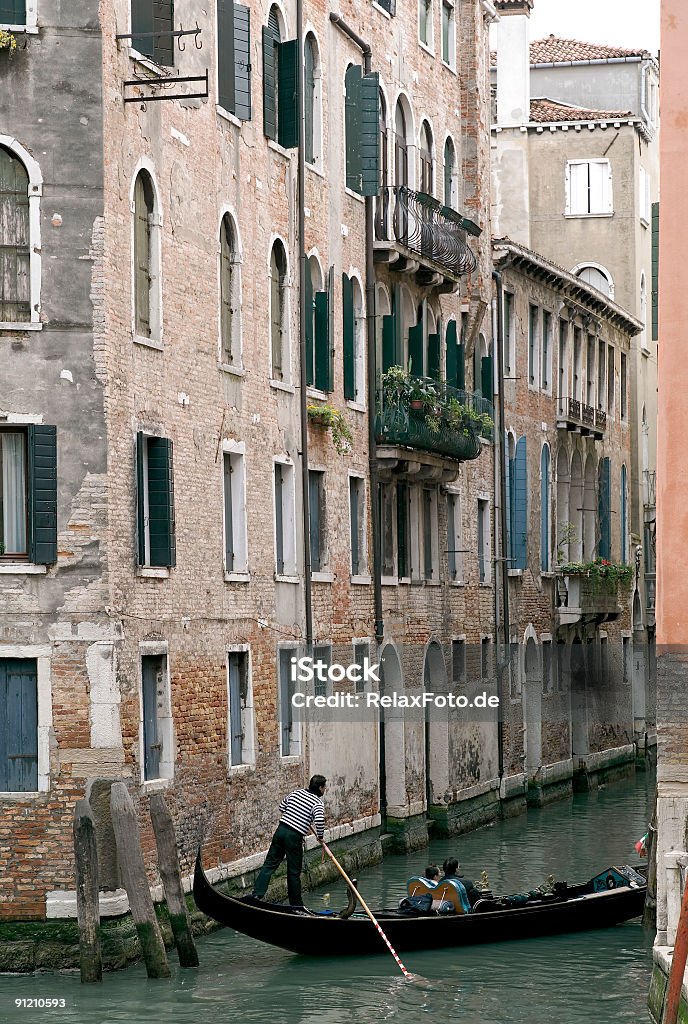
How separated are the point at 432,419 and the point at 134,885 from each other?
1099 cm

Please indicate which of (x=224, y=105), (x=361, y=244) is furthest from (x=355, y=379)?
A: (x=224, y=105)

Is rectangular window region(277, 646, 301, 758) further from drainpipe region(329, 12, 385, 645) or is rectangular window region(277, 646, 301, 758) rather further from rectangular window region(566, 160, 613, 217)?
rectangular window region(566, 160, 613, 217)

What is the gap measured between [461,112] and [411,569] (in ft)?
25.0

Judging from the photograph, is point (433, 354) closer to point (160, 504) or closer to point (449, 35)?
point (449, 35)

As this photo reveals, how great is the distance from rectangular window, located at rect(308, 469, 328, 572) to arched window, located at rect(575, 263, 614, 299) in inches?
786

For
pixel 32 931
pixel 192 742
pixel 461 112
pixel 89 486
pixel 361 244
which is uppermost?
pixel 461 112

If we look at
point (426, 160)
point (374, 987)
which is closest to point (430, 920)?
point (374, 987)

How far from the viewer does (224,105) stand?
19.0m

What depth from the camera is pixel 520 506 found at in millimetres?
31562

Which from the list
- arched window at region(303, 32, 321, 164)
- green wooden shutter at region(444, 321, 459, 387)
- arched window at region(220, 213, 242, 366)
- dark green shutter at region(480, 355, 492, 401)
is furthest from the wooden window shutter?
arched window at region(220, 213, 242, 366)

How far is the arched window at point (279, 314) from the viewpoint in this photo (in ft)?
69.5

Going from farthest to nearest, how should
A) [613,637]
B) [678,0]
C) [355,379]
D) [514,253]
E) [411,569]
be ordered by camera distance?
[613,637]
[514,253]
[411,569]
[355,379]
[678,0]

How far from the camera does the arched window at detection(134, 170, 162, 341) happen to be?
17438 mm

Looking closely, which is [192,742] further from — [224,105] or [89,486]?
[224,105]
